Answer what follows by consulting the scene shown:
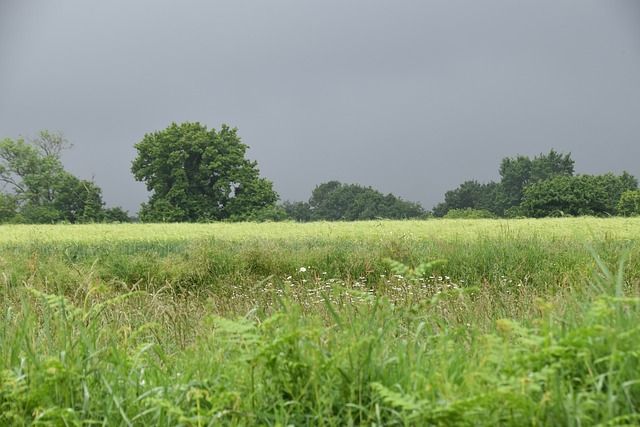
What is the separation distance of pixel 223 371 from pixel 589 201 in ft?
164

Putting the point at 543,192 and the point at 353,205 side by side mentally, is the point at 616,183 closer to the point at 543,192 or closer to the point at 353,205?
the point at 543,192

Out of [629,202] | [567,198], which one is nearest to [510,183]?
[629,202]

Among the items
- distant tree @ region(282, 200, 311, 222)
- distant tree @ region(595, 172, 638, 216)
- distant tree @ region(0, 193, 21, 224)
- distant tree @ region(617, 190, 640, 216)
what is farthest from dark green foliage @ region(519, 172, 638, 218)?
distant tree @ region(0, 193, 21, 224)

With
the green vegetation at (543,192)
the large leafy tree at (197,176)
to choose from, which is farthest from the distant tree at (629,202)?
the large leafy tree at (197,176)

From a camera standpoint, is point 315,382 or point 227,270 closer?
point 315,382

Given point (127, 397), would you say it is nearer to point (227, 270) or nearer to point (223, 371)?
point (223, 371)

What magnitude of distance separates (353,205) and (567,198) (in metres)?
27.4

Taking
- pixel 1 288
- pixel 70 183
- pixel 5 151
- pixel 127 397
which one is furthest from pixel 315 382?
pixel 5 151

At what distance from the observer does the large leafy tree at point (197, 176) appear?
40031 millimetres

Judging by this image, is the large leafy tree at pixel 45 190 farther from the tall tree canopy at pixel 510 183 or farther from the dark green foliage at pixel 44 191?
the tall tree canopy at pixel 510 183

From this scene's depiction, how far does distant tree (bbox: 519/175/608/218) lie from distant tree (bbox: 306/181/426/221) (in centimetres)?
1598

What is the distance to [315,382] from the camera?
5.40ft

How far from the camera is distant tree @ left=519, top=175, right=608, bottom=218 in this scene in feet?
148

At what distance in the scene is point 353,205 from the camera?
66062 millimetres
